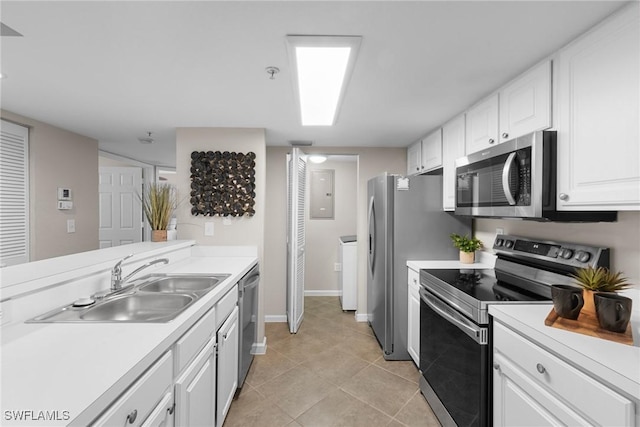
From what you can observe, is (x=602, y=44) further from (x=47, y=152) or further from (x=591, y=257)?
(x=47, y=152)

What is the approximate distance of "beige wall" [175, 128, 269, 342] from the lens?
2885mm

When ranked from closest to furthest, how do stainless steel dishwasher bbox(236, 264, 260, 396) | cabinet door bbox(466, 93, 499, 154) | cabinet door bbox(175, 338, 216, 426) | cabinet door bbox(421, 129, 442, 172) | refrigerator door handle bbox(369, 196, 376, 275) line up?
1. cabinet door bbox(175, 338, 216, 426)
2. cabinet door bbox(466, 93, 499, 154)
3. stainless steel dishwasher bbox(236, 264, 260, 396)
4. cabinet door bbox(421, 129, 442, 172)
5. refrigerator door handle bbox(369, 196, 376, 275)

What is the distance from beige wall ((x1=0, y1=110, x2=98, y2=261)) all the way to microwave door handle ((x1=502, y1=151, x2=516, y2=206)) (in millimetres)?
3744

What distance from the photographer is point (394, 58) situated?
154 cm

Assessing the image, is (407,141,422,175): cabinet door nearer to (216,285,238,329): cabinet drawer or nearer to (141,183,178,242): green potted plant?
(216,285,238,329): cabinet drawer

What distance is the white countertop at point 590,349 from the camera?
87cm

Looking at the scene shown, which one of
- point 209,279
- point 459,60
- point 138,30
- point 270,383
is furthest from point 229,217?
point 459,60

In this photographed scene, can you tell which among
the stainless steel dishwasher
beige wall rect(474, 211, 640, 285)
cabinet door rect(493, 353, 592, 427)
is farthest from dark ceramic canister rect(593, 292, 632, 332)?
the stainless steel dishwasher

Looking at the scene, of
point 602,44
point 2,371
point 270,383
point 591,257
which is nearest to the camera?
point 2,371

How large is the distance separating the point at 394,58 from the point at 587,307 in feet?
4.61

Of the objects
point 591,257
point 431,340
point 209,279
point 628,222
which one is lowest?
point 431,340

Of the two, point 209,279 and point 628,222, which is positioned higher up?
point 628,222

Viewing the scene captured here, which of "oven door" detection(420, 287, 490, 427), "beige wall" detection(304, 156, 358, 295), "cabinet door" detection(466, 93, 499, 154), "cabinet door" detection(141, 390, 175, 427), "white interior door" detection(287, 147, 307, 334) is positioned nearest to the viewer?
"cabinet door" detection(141, 390, 175, 427)

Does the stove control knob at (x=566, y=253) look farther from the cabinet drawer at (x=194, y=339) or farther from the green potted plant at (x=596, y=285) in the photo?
the cabinet drawer at (x=194, y=339)
